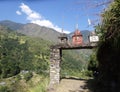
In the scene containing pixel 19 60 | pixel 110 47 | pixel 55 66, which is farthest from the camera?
pixel 19 60

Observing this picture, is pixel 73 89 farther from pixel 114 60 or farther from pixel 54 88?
pixel 114 60

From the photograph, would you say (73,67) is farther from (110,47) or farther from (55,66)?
(110,47)

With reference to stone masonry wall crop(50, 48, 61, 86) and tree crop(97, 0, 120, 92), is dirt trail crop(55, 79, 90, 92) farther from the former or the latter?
tree crop(97, 0, 120, 92)

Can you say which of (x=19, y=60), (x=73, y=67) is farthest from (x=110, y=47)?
(x=19, y=60)

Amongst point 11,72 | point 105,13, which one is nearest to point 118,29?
point 105,13

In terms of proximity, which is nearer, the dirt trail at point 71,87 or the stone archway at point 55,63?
the dirt trail at point 71,87

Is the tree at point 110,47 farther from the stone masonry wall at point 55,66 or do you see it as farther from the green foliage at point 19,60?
the green foliage at point 19,60

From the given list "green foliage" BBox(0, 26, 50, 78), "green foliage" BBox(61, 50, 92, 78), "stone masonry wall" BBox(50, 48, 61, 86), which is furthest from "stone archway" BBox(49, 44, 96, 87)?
"green foliage" BBox(0, 26, 50, 78)

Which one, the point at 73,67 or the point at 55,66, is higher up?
the point at 55,66

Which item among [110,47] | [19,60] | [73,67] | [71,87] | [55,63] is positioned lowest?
[73,67]

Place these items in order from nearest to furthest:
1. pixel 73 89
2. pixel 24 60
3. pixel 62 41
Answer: pixel 73 89, pixel 62 41, pixel 24 60

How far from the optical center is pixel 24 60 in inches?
4215

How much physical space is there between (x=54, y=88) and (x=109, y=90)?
3.68 meters

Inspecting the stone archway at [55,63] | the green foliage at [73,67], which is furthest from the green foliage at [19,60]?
the stone archway at [55,63]
